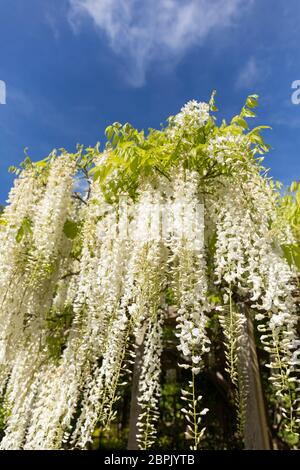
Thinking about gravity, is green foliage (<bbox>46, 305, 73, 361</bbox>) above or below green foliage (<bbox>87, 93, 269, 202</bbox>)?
below

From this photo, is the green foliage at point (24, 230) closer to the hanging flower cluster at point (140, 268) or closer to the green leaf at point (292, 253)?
the hanging flower cluster at point (140, 268)

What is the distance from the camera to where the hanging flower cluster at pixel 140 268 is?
2.17 metres

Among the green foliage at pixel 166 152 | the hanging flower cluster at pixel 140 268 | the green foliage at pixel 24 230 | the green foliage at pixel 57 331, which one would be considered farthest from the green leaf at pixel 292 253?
the green foliage at pixel 57 331

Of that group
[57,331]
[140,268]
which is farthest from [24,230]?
[140,268]

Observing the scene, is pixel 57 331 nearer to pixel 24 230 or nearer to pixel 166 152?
pixel 24 230

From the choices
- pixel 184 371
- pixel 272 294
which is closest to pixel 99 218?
pixel 272 294

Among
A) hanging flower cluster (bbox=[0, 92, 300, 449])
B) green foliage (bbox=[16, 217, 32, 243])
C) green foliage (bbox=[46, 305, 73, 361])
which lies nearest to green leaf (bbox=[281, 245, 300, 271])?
hanging flower cluster (bbox=[0, 92, 300, 449])

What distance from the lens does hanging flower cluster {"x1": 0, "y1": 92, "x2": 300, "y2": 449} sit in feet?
7.13

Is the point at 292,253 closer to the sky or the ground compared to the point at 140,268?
closer to the sky

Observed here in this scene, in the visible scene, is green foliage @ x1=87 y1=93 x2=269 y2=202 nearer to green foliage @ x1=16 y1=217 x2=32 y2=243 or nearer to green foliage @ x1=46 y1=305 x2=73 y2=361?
green foliage @ x1=16 y1=217 x2=32 y2=243

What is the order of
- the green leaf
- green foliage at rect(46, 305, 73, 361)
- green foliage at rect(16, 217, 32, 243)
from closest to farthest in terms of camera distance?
the green leaf < green foliage at rect(16, 217, 32, 243) < green foliage at rect(46, 305, 73, 361)

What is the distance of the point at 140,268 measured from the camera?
8.18 feet

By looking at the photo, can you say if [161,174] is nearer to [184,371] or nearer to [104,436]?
[184,371]

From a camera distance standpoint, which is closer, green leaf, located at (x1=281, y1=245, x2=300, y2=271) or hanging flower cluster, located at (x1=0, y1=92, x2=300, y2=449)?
hanging flower cluster, located at (x1=0, y1=92, x2=300, y2=449)
